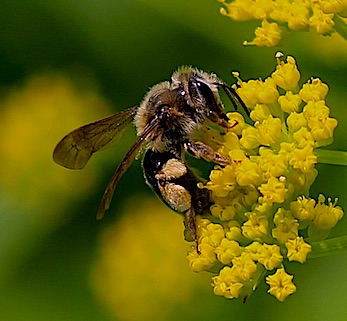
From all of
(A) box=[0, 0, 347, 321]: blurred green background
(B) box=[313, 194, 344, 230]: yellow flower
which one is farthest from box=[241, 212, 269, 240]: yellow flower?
(A) box=[0, 0, 347, 321]: blurred green background

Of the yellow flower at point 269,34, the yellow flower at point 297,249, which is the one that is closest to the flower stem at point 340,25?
the yellow flower at point 269,34

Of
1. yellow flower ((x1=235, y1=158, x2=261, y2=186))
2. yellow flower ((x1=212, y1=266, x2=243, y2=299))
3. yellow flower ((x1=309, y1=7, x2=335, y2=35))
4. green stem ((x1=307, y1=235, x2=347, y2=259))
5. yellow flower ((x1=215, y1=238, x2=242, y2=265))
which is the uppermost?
yellow flower ((x1=309, y1=7, x2=335, y2=35))

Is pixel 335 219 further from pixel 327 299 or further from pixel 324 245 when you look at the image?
pixel 327 299

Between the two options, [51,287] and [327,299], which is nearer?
[327,299]

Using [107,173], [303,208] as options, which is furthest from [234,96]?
[107,173]

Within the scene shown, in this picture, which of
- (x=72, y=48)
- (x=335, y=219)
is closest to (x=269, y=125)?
(x=335, y=219)

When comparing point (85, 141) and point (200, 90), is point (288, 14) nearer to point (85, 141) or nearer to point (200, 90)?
point (200, 90)

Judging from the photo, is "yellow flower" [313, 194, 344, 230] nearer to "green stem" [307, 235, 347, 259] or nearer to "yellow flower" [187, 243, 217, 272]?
"green stem" [307, 235, 347, 259]
